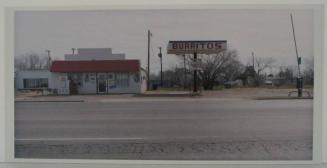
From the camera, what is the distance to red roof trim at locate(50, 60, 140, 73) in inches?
330

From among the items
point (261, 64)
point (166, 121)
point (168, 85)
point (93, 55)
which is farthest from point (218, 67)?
point (93, 55)

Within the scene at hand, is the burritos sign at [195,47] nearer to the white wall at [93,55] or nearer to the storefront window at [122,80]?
the white wall at [93,55]

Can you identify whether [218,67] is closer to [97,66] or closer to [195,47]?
[195,47]

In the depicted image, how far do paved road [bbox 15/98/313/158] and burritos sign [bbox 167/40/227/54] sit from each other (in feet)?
3.66

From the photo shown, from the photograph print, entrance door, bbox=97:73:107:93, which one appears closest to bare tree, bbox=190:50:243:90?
the photograph print

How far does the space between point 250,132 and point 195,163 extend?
146 cm

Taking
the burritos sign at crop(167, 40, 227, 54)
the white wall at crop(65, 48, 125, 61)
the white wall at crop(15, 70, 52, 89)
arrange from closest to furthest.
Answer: the white wall at crop(15, 70, 52, 89)
the burritos sign at crop(167, 40, 227, 54)
the white wall at crop(65, 48, 125, 61)

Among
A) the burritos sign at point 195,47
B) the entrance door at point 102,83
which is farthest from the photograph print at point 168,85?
the entrance door at point 102,83

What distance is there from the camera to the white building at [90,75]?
8.22 meters

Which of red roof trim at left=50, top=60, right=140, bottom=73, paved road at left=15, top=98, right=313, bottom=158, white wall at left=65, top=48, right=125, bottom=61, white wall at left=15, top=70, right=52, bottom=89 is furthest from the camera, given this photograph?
red roof trim at left=50, top=60, right=140, bottom=73

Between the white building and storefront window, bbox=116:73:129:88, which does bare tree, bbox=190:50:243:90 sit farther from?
storefront window, bbox=116:73:129:88

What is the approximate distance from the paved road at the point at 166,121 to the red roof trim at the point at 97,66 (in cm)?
75

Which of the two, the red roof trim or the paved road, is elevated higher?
the red roof trim

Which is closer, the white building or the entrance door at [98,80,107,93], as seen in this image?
the white building
